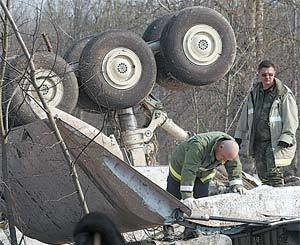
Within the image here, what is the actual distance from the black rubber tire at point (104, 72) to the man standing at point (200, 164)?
893mm

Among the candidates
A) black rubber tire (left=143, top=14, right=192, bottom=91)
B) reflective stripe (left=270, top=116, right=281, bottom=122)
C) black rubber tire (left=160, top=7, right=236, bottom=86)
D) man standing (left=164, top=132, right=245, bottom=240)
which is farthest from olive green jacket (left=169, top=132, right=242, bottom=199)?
black rubber tire (left=143, top=14, right=192, bottom=91)

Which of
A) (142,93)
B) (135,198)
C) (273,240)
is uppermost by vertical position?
(142,93)

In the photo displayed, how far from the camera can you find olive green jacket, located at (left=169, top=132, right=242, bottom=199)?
6938 millimetres

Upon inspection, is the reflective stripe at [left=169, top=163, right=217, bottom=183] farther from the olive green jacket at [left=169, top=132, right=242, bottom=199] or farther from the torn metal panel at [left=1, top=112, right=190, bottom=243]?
the torn metal panel at [left=1, top=112, right=190, bottom=243]

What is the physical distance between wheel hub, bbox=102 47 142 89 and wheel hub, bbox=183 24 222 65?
519mm

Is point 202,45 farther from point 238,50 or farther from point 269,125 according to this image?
point 238,50

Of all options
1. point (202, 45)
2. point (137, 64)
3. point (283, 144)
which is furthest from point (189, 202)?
point (202, 45)

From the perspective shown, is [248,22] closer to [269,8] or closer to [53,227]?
[269,8]

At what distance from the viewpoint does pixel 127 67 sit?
26.1 feet

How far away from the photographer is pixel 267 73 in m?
7.73

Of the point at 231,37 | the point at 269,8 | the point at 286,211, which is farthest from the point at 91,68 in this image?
the point at 269,8

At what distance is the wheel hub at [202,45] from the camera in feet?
26.7

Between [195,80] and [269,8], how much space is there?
8837 millimetres

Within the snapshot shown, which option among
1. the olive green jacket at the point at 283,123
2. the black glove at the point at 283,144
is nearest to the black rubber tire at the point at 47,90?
the olive green jacket at the point at 283,123
